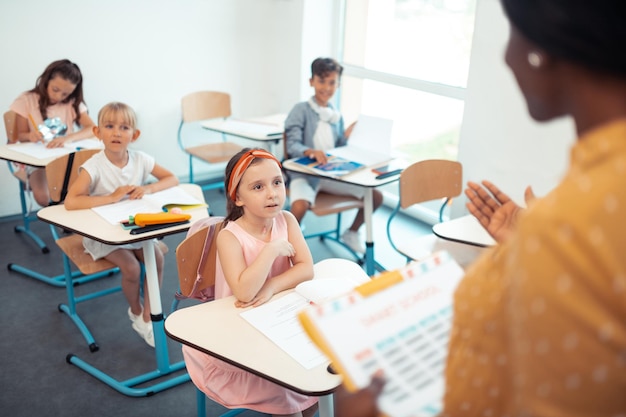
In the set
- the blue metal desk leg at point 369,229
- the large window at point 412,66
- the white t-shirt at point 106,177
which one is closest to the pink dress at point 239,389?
the white t-shirt at point 106,177

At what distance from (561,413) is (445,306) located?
35 centimetres

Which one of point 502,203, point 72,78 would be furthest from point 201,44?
point 502,203

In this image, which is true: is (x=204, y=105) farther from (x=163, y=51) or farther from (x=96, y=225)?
(x=96, y=225)

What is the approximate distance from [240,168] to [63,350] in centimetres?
149

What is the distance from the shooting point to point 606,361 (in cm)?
56

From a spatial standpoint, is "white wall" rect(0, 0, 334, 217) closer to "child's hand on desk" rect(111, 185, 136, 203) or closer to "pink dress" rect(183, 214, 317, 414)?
"child's hand on desk" rect(111, 185, 136, 203)

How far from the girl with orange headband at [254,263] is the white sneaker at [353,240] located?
1.73 meters

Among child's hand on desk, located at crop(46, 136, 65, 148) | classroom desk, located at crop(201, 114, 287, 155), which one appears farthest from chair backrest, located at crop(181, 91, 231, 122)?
child's hand on desk, located at crop(46, 136, 65, 148)

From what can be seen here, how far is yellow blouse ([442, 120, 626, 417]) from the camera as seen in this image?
544 millimetres

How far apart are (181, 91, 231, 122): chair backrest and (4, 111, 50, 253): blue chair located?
4.29ft

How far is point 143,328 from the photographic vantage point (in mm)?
2875

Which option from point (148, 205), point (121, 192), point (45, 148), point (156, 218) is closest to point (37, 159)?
point (45, 148)

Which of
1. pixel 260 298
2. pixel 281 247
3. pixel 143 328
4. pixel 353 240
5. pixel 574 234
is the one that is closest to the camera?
pixel 574 234

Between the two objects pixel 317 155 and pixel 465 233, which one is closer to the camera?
pixel 465 233
